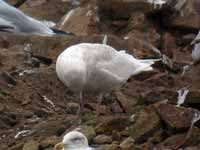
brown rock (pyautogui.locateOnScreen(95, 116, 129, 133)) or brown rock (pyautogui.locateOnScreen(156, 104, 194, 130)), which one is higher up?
brown rock (pyautogui.locateOnScreen(156, 104, 194, 130))

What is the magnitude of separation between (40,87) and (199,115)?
301 centimetres

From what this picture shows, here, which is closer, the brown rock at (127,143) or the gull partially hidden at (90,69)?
the brown rock at (127,143)

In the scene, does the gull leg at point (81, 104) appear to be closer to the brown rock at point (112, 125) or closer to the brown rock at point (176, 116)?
the brown rock at point (112, 125)

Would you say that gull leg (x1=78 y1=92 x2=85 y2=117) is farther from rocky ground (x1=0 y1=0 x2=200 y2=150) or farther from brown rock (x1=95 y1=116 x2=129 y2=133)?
brown rock (x1=95 y1=116 x2=129 y2=133)

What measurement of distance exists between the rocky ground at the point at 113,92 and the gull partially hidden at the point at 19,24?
18cm

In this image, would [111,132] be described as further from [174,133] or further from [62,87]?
[62,87]

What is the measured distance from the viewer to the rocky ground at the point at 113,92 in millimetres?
8023

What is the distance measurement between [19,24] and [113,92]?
10.3 feet

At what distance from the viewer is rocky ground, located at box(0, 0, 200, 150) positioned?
802 centimetres

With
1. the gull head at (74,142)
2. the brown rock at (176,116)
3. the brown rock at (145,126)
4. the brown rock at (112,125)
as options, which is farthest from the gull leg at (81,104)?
the gull head at (74,142)

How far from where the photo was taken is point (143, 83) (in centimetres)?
1049

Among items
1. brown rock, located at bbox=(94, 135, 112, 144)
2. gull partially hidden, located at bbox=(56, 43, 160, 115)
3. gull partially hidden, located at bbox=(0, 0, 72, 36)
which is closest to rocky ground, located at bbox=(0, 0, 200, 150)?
brown rock, located at bbox=(94, 135, 112, 144)

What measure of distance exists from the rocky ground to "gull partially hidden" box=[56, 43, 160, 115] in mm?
310

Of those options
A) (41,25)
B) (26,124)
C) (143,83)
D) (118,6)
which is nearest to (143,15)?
(118,6)
